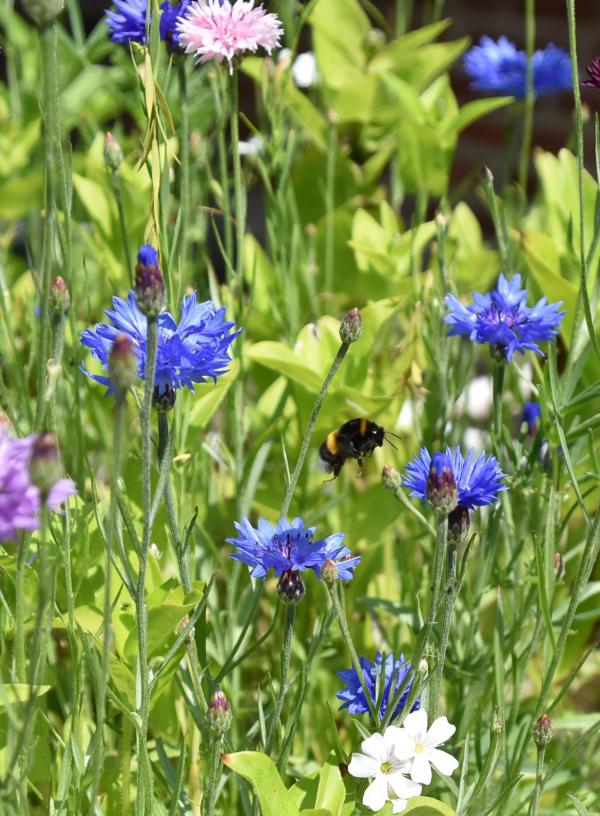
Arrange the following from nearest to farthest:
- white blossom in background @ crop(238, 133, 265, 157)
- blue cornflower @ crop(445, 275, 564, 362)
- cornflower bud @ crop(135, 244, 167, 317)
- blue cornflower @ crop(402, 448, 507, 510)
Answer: cornflower bud @ crop(135, 244, 167, 317), blue cornflower @ crop(402, 448, 507, 510), blue cornflower @ crop(445, 275, 564, 362), white blossom in background @ crop(238, 133, 265, 157)

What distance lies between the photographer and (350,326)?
66cm

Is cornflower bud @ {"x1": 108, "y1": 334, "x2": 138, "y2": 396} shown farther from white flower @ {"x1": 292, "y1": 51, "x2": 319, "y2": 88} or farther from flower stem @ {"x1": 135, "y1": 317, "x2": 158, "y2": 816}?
white flower @ {"x1": 292, "y1": 51, "x2": 319, "y2": 88}

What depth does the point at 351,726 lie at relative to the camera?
0.95m

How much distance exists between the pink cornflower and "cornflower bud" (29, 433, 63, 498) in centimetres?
43

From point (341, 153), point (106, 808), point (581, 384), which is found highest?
point (341, 153)

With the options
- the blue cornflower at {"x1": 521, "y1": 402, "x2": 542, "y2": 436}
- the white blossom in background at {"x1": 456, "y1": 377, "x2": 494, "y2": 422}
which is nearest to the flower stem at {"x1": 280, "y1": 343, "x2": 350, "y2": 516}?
the blue cornflower at {"x1": 521, "y1": 402, "x2": 542, "y2": 436}

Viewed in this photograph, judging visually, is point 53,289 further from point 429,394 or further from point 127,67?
point 127,67

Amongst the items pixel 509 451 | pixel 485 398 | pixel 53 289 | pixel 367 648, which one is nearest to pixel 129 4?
pixel 53 289

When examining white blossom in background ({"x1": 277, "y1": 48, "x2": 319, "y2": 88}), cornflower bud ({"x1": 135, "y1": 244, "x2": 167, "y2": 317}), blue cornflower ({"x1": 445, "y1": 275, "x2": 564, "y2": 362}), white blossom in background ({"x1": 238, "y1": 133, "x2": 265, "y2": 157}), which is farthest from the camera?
white blossom in background ({"x1": 277, "y1": 48, "x2": 319, "y2": 88})

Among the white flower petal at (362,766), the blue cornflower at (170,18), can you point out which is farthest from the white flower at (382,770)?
the blue cornflower at (170,18)

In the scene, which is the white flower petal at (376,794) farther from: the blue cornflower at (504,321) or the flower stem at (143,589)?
the blue cornflower at (504,321)

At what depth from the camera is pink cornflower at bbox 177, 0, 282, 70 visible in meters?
0.81

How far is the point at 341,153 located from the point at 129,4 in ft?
1.34

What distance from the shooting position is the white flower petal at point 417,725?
0.66 m
